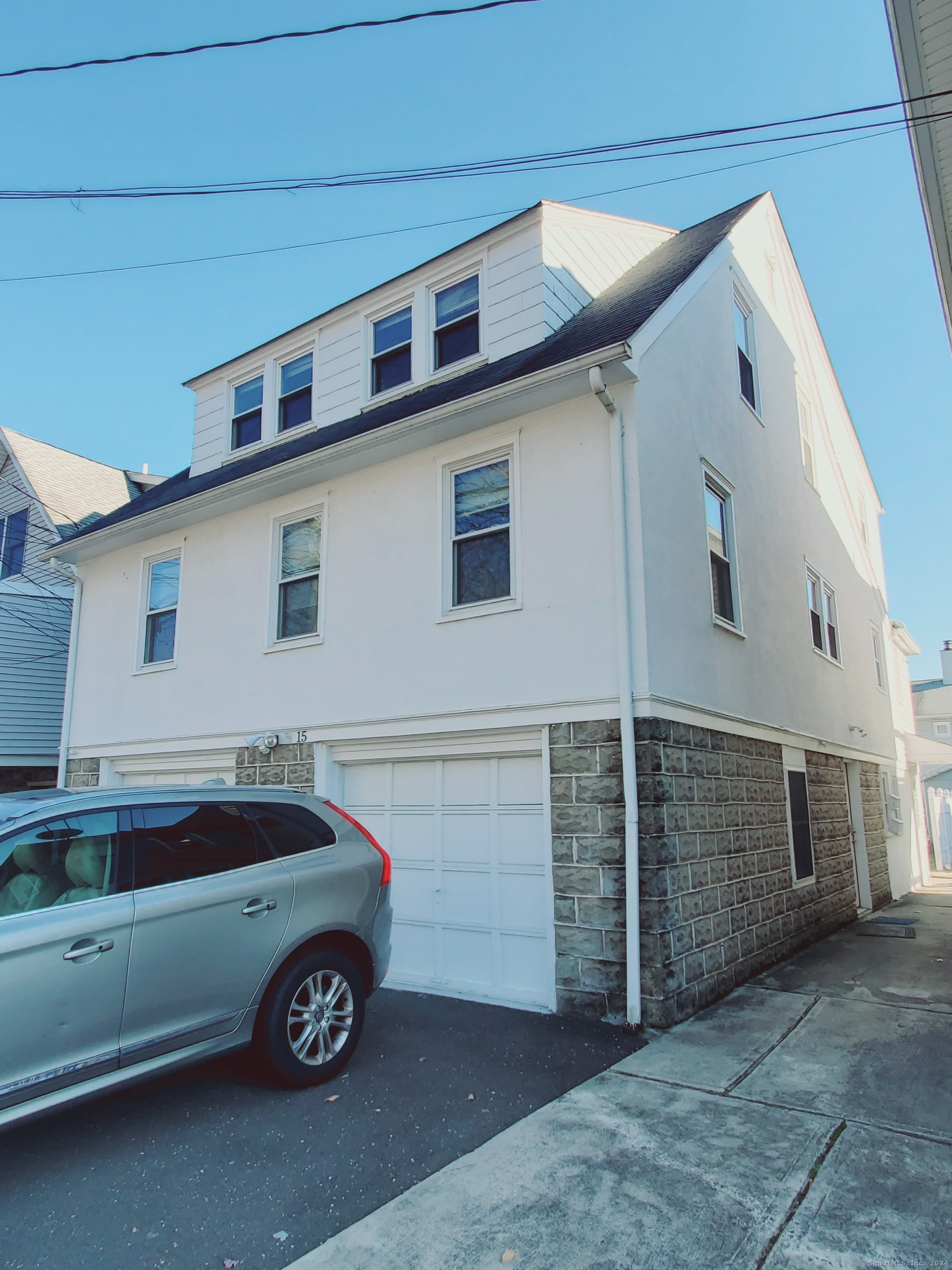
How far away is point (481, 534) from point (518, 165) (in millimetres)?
3265

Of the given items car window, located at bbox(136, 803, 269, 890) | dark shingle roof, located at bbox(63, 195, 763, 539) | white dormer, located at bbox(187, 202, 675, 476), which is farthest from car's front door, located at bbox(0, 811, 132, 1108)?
white dormer, located at bbox(187, 202, 675, 476)

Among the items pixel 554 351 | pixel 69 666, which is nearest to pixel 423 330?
pixel 554 351

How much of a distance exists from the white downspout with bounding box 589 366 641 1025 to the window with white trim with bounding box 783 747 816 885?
3.96 m

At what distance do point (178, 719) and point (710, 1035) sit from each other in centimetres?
650

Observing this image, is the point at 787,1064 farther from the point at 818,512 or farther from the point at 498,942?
the point at 818,512

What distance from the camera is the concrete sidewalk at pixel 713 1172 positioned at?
2.90 meters

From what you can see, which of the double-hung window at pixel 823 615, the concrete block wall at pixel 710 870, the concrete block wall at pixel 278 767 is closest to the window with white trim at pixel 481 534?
the concrete block wall at pixel 710 870

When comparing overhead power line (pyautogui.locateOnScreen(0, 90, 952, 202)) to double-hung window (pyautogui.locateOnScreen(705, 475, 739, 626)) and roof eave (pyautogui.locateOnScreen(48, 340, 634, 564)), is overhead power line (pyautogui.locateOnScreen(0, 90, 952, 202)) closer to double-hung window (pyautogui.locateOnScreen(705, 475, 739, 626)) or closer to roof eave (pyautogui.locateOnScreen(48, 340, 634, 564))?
roof eave (pyautogui.locateOnScreen(48, 340, 634, 564))

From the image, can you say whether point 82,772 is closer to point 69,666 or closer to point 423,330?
point 69,666

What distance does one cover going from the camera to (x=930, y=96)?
4.74m

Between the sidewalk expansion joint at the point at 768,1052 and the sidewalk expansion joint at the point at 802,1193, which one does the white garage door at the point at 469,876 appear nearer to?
the sidewalk expansion joint at the point at 768,1052

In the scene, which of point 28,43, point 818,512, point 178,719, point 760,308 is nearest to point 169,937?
point 178,719

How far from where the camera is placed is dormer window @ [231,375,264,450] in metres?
10.7

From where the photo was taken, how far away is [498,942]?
6496 millimetres
